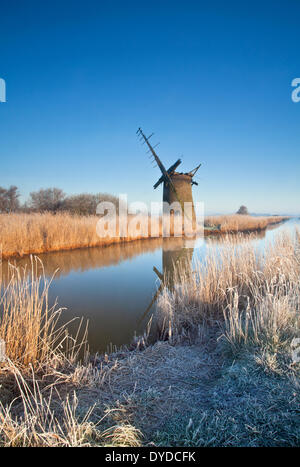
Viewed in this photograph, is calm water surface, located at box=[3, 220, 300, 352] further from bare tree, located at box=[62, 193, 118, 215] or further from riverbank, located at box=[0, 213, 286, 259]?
bare tree, located at box=[62, 193, 118, 215]

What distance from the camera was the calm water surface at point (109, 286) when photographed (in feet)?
11.3

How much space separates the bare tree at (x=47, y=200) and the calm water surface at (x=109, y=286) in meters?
11.8

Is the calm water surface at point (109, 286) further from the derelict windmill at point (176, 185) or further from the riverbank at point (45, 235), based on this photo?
the derelict windmill at point (176, 185)

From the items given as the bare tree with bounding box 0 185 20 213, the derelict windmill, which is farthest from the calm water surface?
the bare tree with bounding box 0 185 20 213

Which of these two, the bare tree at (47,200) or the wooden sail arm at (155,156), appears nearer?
the wooden sail arm at (155,156)

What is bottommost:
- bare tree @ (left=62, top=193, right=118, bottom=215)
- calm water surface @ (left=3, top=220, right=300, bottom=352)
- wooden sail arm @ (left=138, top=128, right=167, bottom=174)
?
calm water surface @ (left=3, top=220, right=300, bottom=352)

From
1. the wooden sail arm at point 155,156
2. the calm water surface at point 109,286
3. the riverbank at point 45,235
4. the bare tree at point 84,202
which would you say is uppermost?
the wooden sail arm at point 155,156

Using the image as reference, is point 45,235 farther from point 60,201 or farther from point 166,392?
point 60,201

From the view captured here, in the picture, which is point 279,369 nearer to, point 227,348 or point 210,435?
point 227,348

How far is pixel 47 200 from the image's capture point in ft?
66.6

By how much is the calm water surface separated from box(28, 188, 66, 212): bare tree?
1184cm

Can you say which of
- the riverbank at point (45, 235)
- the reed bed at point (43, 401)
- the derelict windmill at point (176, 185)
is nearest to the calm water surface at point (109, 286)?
the riverbank at point (45, 235)

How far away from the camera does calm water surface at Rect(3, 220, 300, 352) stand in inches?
136

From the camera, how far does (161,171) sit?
56.0 feet
